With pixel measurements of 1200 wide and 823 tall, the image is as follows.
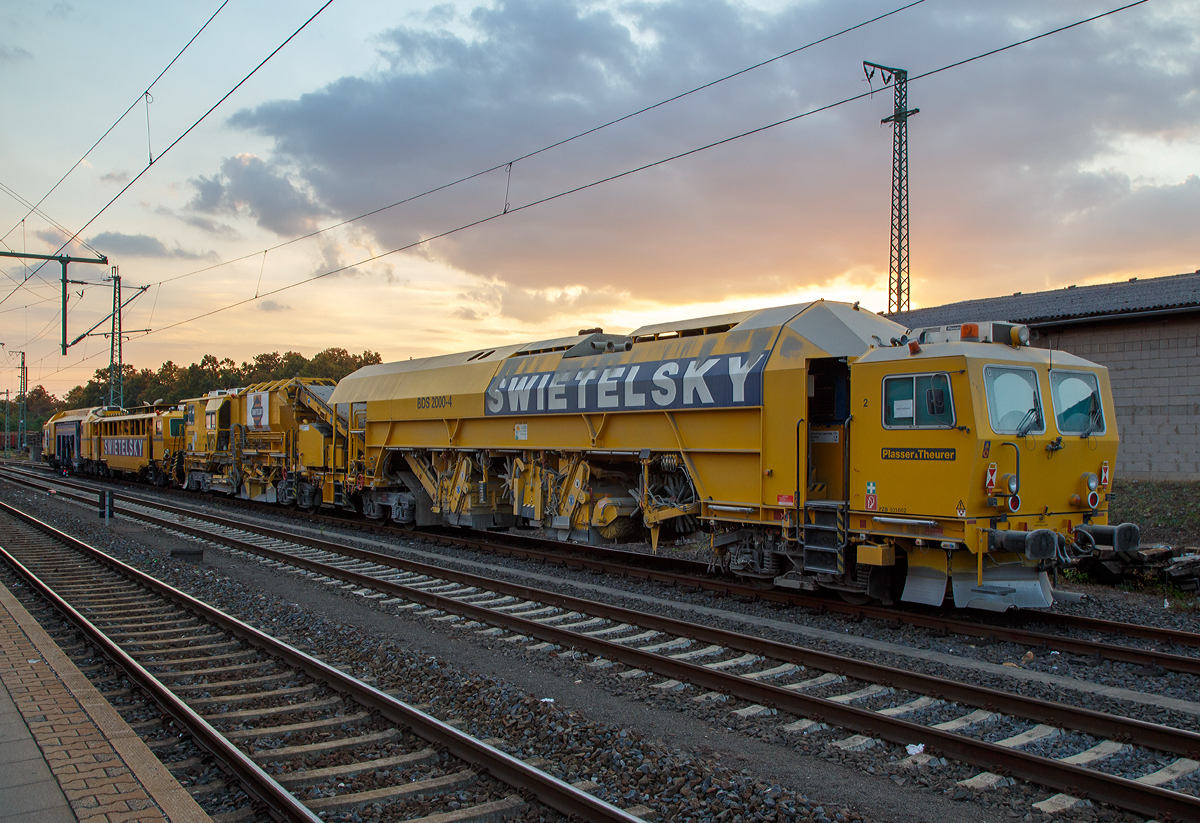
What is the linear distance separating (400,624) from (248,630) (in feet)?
5.59

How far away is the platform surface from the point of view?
4.26 meters

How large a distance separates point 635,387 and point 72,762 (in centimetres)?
832

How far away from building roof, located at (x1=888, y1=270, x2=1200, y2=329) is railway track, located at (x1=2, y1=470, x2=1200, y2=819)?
15630mm

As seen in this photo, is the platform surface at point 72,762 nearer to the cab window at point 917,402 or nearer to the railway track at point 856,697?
the railway track at point 856,697

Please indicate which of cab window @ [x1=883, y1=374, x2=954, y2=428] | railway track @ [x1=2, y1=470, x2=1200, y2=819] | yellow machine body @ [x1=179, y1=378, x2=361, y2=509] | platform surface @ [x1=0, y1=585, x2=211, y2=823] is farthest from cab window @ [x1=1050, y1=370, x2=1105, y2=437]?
yellow machine body @ [x1=179, y1=378, x2=361, y2=509]

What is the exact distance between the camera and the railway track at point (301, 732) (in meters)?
4.82

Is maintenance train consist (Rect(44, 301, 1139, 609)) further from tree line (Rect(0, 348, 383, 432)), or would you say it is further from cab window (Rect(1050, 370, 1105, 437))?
tree line (Rect(0, 348, 383, 432))

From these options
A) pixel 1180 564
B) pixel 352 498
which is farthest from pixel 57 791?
pixel 352 498

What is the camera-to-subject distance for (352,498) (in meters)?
20.5

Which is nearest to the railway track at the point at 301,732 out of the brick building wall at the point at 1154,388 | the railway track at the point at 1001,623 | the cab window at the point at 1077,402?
the railway track at the point at 1001,623

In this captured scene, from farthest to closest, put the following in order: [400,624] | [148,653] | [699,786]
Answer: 1. [400,624]
2. [148,653]
3. [699,786]

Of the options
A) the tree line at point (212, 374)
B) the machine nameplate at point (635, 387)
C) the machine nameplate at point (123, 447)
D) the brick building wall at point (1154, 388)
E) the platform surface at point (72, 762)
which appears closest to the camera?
the platform surface at point (72, 762)

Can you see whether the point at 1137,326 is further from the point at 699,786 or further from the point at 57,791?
the point at 57,791

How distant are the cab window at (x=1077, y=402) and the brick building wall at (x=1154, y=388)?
36.2 feet
